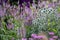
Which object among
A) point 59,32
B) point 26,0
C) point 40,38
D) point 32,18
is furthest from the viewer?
point 26,0

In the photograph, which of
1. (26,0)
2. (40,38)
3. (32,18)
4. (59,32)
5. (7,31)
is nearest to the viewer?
(40,38)

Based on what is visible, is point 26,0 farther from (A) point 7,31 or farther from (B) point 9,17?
(A) point 7,31

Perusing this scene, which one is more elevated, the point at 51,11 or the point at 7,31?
the point at 51,11

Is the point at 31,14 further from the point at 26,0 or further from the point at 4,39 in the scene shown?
the point at 26,0

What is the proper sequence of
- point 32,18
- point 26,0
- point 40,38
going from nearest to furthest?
point 40,38, point 32,18, point 26,0

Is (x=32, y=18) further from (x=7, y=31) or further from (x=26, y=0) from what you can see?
(x=26, y=0)

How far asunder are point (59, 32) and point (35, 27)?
1.57 feet

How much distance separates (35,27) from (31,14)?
1.50 feet

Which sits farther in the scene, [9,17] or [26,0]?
[26,0]

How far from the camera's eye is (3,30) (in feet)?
13.6

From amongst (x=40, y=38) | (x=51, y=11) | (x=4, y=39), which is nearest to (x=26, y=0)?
(x=51, y=11)

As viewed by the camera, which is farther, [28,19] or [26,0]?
[26,0]

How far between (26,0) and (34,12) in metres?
1.48

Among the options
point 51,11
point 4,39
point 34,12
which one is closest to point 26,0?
point 34,12
